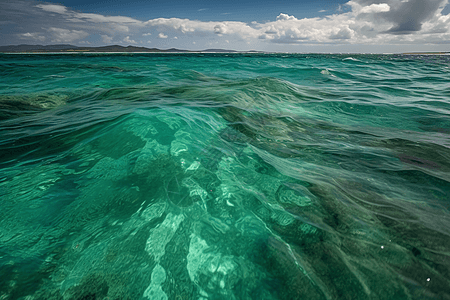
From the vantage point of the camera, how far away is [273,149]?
3480 millimetres

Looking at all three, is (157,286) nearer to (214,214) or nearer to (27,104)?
(214,214)

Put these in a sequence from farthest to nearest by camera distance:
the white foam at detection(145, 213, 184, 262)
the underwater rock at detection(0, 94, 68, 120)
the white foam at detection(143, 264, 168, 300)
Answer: the underwater rock at detection(0, 94, 68, 120) → the white foam at detection(145, 213, 184, 262) → the white foam at detection(143, 264, 168, 300)

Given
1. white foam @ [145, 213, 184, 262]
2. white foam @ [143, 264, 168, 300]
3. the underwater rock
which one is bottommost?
the underwater rock

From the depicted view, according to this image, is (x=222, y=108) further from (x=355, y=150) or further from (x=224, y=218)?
(x=224, y=218)

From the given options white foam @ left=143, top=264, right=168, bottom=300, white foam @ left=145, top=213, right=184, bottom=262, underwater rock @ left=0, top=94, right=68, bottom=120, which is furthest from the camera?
underwater rock @ left=0, top=94, right=68, bottom=120

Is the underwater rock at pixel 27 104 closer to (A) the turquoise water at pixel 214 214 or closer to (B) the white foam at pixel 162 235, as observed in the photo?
(A) the turquoise water at pixel 214 214

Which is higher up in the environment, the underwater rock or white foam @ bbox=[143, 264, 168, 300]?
white foam @ bbox=[143, 264, 168, 300]

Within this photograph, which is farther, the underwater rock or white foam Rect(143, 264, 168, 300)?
the underwater rock

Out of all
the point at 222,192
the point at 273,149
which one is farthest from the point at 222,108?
the point at 222,192

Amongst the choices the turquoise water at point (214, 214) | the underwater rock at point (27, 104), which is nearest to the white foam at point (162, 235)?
the turquoise water at point (214, 214)

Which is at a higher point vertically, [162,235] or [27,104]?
[162,235]

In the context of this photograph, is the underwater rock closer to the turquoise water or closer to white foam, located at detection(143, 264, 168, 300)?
the turquoise water

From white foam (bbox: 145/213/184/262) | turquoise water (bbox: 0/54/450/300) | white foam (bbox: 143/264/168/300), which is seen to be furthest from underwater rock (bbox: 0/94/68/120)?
white foam (bbox: 143/264/168/300)

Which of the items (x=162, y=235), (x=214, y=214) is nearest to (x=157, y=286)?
(x=162, y=235)
